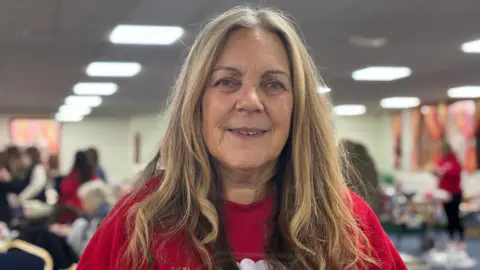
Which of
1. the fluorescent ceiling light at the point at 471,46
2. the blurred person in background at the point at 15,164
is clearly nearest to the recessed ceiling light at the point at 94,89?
the blurred person in background at the point at 15,164

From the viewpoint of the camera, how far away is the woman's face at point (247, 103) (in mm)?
966

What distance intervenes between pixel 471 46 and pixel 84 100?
21.3ft

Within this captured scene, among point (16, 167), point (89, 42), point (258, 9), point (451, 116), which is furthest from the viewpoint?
point (451, 116)

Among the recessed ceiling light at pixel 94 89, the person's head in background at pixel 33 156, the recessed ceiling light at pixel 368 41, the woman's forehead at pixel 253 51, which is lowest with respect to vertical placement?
the woman's forehead at pixel 253 51

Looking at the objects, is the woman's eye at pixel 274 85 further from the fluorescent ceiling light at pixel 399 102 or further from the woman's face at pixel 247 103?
the fluorescent ceiling light at pixel 399 102

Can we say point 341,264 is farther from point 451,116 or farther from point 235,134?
point 451,116

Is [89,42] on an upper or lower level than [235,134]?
upper

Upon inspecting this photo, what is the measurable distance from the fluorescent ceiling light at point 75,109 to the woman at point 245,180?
1055 cm

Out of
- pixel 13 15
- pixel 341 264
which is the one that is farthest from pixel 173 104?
pixel 13 15

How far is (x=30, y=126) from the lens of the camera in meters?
12.4

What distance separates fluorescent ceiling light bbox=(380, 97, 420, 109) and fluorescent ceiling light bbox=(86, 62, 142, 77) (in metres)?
5.48

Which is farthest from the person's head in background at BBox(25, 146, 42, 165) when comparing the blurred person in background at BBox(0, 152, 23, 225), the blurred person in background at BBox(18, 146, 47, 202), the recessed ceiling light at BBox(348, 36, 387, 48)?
the recessed ceiling light at BBox(348, 36, 387, 48)

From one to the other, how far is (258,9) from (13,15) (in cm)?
387

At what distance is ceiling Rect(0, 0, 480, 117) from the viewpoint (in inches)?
174
